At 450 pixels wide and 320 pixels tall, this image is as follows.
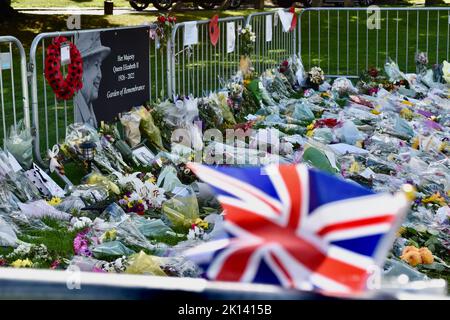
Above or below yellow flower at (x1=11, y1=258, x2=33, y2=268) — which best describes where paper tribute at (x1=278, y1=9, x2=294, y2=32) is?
above

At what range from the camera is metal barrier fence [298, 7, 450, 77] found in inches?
687

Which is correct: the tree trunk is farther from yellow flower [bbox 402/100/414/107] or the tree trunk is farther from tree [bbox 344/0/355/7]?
yellow flower [bbox 402/100/414/107]

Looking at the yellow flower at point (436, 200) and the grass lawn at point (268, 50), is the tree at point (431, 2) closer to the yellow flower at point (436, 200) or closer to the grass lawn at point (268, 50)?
the grass lawn at point (268, 50)

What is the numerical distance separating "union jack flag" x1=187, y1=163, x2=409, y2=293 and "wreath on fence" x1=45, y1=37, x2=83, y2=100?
682 centimetres

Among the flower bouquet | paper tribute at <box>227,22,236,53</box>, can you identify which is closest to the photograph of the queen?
paper tribute at <box>227,22,236,53</box>

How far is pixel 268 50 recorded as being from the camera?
49.4ft

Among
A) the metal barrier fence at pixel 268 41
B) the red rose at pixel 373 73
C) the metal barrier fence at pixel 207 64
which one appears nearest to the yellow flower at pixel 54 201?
the metal barrier fence at pixel 207 64

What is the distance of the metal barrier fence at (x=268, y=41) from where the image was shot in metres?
14.5

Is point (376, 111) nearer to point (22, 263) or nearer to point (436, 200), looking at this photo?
point (436, 200)

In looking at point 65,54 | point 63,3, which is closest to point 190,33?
point 65,54

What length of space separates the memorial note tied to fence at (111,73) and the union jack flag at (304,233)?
7192 mm

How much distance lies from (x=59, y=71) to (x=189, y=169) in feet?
8.50

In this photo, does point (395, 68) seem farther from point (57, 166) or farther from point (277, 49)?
point (57, 166)

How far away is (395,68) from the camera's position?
14727 mm
